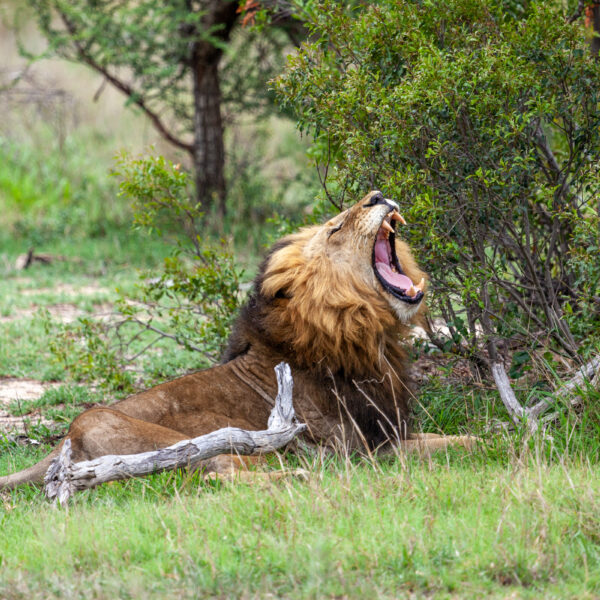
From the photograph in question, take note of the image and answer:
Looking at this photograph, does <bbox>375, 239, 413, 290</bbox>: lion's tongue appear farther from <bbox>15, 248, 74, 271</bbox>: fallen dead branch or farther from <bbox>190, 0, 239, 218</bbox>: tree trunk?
<bbox>15, 248, 74, 271</bbox>: fallen dead branch

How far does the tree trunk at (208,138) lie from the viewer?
42.5ft

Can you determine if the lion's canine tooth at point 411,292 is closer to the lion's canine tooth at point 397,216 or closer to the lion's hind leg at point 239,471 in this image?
the lion's canine tooth at point 397,216

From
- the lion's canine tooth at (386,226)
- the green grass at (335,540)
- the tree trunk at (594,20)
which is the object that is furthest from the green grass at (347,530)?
the tree trunk at (594,20)

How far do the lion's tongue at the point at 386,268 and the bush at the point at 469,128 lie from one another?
0.26 meters

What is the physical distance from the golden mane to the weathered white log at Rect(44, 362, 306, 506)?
409mm

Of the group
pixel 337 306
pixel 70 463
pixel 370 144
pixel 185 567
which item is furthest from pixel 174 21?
pixel 185 567

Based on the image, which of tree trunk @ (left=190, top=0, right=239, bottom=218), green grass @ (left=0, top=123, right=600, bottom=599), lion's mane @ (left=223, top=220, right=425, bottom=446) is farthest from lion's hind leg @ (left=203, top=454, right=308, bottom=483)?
tree trunk @ (left=190, top=0, right=239, bottom=218)

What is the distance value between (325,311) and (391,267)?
564 millimetres

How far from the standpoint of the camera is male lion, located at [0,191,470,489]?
501cm

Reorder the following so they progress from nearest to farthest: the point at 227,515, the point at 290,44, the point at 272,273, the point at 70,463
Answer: the point at 227,515 < the point at 70,463 < the point at 272,273 < the point at 290,44

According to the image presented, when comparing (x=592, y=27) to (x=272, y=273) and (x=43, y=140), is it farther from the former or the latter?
(x=43, y=140)

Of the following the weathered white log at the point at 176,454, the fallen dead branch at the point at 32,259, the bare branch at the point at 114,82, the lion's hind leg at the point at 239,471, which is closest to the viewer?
the weathered white log at the point at 176,454

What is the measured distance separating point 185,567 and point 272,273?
213 centimetres

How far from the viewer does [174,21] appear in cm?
1188
